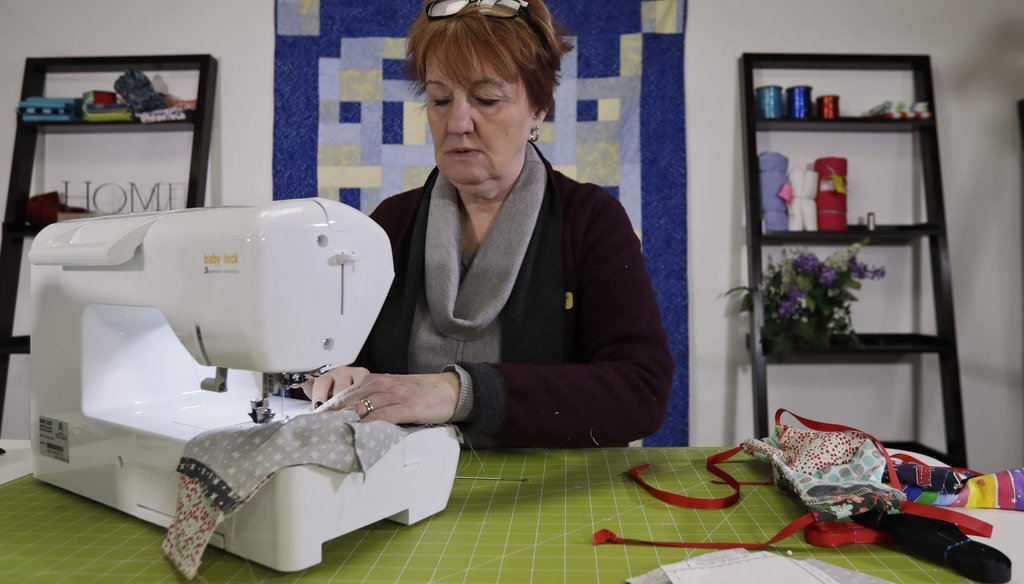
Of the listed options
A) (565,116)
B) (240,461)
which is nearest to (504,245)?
(240,461)

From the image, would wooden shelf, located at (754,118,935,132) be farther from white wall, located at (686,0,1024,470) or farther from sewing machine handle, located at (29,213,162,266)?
sewing machine handle, located at (29,213,162,266)

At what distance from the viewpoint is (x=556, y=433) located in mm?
1102

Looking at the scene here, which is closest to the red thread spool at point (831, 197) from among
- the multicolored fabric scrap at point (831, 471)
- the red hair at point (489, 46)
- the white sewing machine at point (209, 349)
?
the red hair at point (489, 46)

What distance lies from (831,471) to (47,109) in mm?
3207

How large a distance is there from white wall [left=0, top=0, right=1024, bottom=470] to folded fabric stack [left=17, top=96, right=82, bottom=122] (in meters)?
0.58

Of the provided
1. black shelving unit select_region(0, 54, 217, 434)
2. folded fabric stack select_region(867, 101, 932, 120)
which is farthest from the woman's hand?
folded fabric stack select_region(867, 101, 932, 120)

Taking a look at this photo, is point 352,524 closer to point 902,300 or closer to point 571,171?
point 571,171

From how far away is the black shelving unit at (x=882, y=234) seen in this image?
8.93 feet

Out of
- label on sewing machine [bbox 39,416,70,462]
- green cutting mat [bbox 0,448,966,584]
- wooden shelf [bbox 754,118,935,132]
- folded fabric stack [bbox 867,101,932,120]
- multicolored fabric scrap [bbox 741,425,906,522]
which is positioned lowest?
green cutting mat [bbox 0,448,966,584]

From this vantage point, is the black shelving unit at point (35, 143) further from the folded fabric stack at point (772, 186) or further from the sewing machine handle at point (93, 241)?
the folded fabric stack at point (772, 186)

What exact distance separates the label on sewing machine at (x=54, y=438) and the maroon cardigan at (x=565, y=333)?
1.87 ft

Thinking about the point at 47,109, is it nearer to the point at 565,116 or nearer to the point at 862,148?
the point at 565,116

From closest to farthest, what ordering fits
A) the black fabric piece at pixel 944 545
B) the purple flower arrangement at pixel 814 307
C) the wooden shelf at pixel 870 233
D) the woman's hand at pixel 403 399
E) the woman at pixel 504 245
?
the black fabric piece at pixel 944 545 → the woman's hand at pixel 403 399 → the woman at pixel 504 245 → the purple flower arrangement at pixel 814 307 → the wooden shelf at pixel 870 233

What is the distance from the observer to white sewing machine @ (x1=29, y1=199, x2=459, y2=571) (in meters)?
0.76
